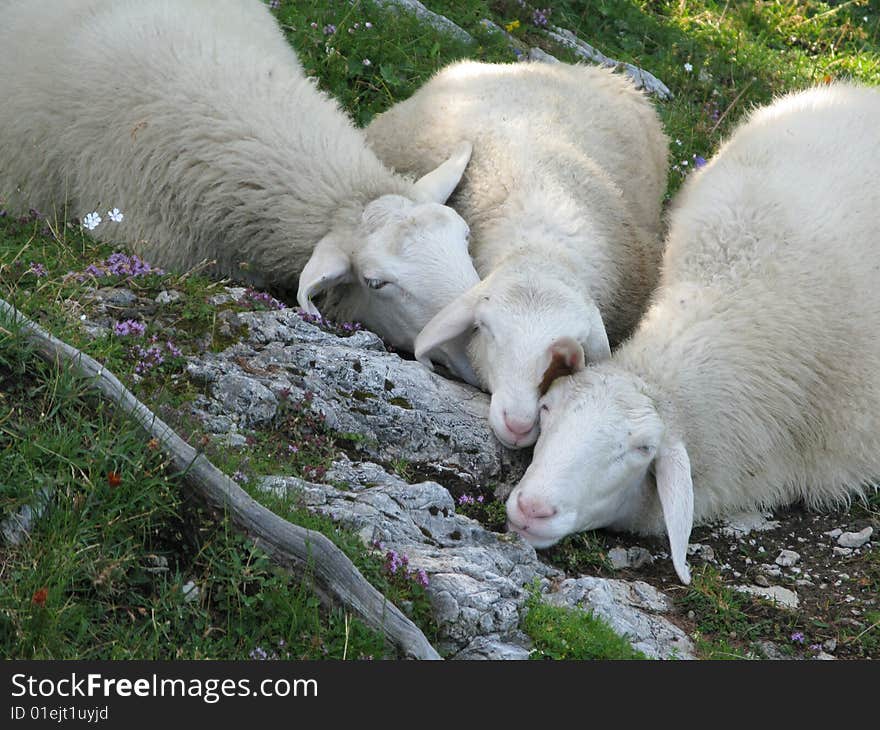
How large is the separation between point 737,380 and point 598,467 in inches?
38.7

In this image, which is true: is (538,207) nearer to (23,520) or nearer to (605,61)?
(23,520)

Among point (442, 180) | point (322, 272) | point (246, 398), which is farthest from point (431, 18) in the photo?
point (246, 398)

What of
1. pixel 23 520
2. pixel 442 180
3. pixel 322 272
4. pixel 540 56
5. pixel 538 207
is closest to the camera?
pixel 23 520

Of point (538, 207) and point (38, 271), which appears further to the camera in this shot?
point (538, 207)

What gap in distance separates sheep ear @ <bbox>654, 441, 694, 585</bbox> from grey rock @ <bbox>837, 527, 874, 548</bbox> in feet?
2.73

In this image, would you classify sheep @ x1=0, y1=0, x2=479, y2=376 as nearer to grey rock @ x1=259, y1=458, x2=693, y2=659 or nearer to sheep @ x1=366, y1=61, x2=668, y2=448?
sheep @ x1=366, y1=61, x2=668, y2=448

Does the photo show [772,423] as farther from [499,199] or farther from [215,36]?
[215,36]

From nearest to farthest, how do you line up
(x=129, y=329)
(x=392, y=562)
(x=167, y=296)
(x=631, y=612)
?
(x=392, y=562) → (x=631, y=612) → (x=129, y=329) → (x=167, y=296)

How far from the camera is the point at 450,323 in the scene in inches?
230

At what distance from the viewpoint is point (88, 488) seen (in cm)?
406

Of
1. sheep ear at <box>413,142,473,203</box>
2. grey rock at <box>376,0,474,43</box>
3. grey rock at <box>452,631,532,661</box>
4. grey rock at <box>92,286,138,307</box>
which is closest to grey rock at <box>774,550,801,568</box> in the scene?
grey rock at <box>452,631,532,661</box>

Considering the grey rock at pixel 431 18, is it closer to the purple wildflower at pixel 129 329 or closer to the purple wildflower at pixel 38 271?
the purple wildflower at pixel 38 271

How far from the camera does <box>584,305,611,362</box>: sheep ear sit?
5.81 metres

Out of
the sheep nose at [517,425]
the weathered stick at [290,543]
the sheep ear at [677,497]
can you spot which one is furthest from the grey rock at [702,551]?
the weathered stick at [290,543]
